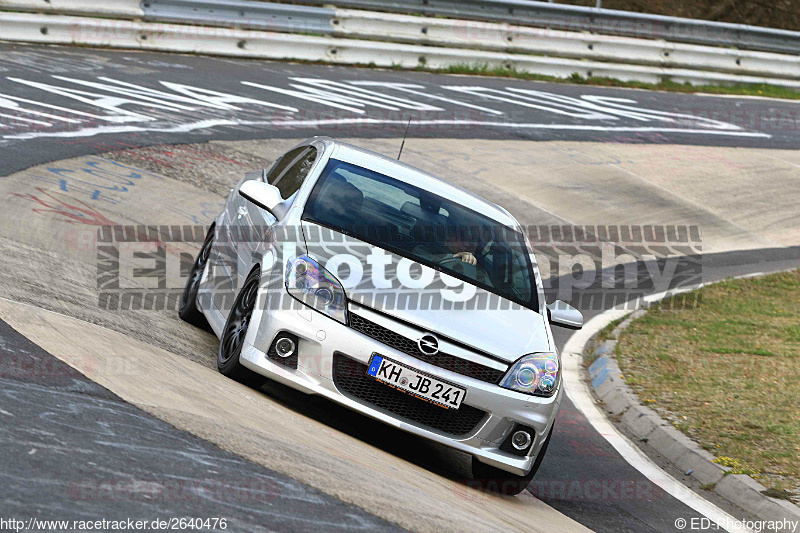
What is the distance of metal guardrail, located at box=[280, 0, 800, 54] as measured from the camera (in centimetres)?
2191

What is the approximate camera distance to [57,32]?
17.8 meters

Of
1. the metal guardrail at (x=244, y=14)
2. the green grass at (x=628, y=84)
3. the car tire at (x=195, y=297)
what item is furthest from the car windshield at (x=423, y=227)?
the green grass at (x=628, y=84)

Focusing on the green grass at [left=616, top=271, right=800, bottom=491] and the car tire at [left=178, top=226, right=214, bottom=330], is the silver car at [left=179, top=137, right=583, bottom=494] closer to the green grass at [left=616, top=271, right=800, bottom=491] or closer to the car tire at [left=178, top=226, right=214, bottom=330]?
the car tire at [left=178, top=226, right=214, bottom=330]

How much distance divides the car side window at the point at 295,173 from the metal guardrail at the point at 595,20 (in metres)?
13.7

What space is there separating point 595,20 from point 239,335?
18853mm

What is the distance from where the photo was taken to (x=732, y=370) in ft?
30.3

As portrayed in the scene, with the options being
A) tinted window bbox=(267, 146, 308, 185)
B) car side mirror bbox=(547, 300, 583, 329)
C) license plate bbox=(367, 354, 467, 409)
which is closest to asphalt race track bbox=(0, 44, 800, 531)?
license plate bbox=(367, 354, 467, 409)

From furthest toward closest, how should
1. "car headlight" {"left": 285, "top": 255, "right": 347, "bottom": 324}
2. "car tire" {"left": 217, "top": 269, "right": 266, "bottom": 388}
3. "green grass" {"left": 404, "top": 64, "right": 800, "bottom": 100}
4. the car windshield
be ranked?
"green grass" {"left": 404, "top": 64, "right": 800, "bottom": 100}, the car windshield, "car tire" {"left": 217, "top": 269, "right": 266, "bottom": 388}, "car headlight" {"left": 285, "top": 255, "right": 347, "bottom": 324}

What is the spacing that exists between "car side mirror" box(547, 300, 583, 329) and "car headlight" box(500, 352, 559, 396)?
70 cm

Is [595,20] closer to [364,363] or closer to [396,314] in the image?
[396,314]

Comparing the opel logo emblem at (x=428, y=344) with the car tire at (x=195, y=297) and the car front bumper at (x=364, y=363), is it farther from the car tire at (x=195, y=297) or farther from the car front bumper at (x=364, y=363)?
the car tire at (x=195, y=297)

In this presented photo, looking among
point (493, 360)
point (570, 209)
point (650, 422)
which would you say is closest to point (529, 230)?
point (570, 209)

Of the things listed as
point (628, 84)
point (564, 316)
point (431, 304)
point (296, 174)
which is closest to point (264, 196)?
point (296, 174)

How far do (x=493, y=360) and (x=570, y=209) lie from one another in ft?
30.2
